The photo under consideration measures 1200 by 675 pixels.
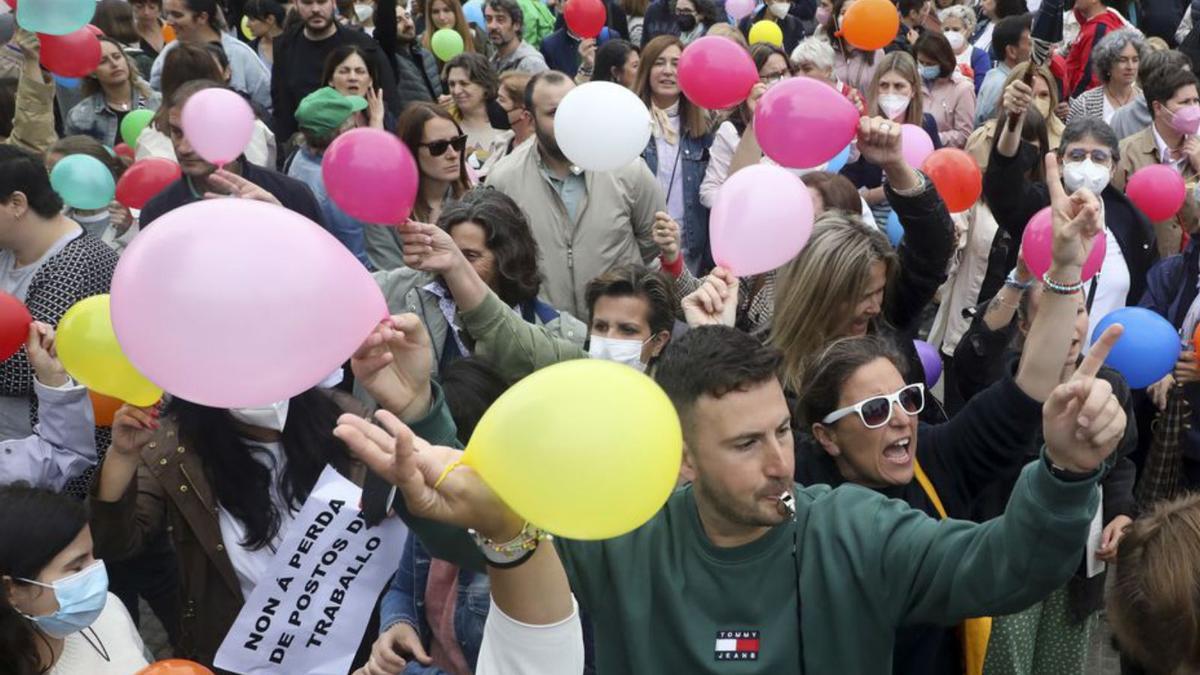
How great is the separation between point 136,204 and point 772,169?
121 inches

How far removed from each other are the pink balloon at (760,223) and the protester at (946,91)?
506 centimetres

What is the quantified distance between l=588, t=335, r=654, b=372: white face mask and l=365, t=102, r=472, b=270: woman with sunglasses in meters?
1.48

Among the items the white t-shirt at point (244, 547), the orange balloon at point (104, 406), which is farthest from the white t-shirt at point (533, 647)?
the orange balloon at point (104, 406)

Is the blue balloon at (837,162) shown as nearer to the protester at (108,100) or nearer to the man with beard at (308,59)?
the man with beard at (308,59)

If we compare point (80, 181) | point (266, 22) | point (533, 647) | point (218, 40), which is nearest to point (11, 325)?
point (80, 181)

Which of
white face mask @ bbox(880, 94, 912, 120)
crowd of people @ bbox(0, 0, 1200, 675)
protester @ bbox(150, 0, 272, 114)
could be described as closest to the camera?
crowd of people @ bbox(0, 0, 1200, 675)

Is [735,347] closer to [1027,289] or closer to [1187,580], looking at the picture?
[1187,580]

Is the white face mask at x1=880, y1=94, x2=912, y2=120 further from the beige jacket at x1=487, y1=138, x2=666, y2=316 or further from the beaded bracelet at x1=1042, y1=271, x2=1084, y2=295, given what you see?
the beaded bracelet at x1=1042, y1=271, x2=1084, y2=295

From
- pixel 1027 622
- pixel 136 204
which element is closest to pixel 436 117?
Answer: pixel 136 204

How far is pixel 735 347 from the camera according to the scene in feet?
8.44

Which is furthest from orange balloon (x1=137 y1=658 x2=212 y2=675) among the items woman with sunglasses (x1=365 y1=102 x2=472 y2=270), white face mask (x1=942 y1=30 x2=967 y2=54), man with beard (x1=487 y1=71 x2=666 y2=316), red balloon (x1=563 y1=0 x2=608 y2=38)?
white face mask (x1=942 y1=30 x2=967 y2=54)

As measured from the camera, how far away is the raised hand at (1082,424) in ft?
6.77

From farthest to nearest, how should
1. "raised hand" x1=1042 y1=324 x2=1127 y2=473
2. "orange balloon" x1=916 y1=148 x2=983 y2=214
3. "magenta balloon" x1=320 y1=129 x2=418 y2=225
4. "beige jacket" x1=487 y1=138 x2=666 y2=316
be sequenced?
"beige jacket" x1=487 y1=138 x2=666 y2=316 → "orange balloon" x1=916 y1=148 x2=983 y2=214 → "magenta balloon" x1=320 y1=129 x2=418 y2=225 → "raised hand" x1=1042 y1=324 x2=1127 y2=473

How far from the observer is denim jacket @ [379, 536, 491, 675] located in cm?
297
